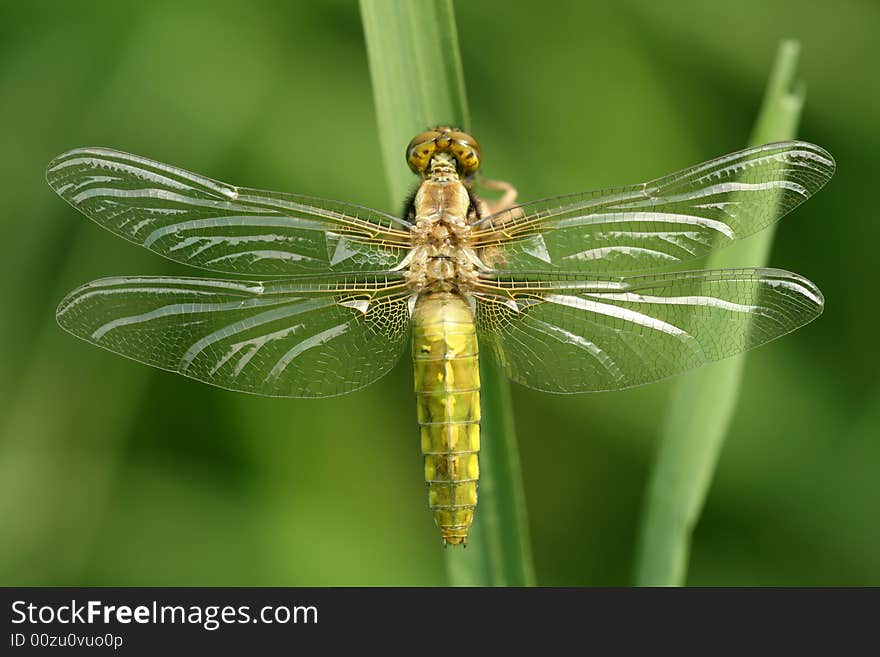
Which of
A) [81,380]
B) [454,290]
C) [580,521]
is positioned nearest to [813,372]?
[580,521]

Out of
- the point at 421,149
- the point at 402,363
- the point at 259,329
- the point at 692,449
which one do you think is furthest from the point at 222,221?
the point at 692,449

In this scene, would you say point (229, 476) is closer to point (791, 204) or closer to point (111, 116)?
point (111, 116)

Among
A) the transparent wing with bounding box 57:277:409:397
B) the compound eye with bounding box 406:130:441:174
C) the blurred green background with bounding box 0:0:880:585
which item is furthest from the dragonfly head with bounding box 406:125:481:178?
the blurred green background with bounding box 0:0:880:585

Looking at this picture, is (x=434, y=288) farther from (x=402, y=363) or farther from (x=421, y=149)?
(x=402, y=363)

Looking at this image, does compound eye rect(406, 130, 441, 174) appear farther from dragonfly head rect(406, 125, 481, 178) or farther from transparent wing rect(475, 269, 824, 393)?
transparent wing rect(475, 269, 824, 393)

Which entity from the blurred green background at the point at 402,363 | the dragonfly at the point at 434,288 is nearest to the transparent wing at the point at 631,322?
the dragonfly at the point at 434,288

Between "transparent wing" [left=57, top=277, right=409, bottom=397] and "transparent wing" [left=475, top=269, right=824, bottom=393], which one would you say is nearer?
"transparent wing" [left=475, top=269, right=824, bottom=393]
